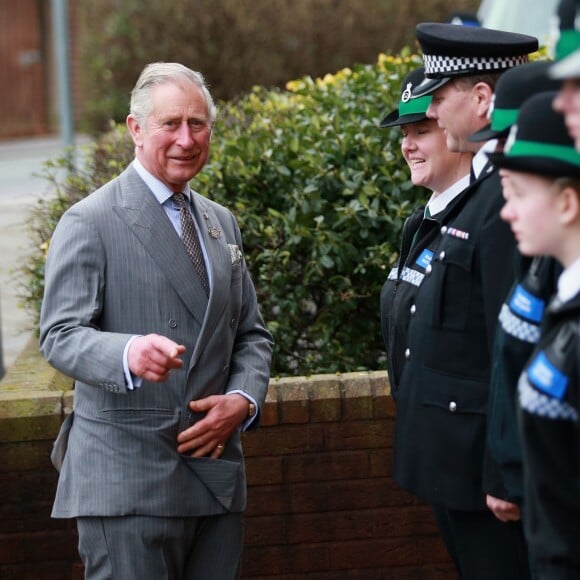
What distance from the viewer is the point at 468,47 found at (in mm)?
3654

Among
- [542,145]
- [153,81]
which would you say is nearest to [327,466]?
[153,81]

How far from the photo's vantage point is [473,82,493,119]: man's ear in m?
3.64

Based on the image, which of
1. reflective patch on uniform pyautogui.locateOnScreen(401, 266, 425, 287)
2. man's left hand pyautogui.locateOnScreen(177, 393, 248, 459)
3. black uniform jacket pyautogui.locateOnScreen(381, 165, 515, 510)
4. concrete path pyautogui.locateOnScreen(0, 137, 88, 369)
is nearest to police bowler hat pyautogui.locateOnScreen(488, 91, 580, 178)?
black uniform jacket pyautogui.locateOnScreen(381, 165, 515, 510)

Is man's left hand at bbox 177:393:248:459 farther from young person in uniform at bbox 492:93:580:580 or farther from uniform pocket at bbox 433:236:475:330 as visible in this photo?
young person in uniform at bbox 492:93:580:580

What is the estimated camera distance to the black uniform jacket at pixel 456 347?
3.42 m

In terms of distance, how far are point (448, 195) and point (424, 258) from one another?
22 centimetres

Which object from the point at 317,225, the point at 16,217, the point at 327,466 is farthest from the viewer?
the point at 16,217

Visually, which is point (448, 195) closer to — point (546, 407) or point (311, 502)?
point (546, 407)

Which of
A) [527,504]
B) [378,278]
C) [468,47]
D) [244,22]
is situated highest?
[468,47]

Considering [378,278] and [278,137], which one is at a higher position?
[278,137]

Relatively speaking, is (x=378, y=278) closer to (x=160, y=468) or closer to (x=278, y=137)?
(x=278, y=137)

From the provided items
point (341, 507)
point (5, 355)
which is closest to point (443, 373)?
point (341, 507)

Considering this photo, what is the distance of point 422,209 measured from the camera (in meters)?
4.05

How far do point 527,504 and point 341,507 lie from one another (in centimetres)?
234
